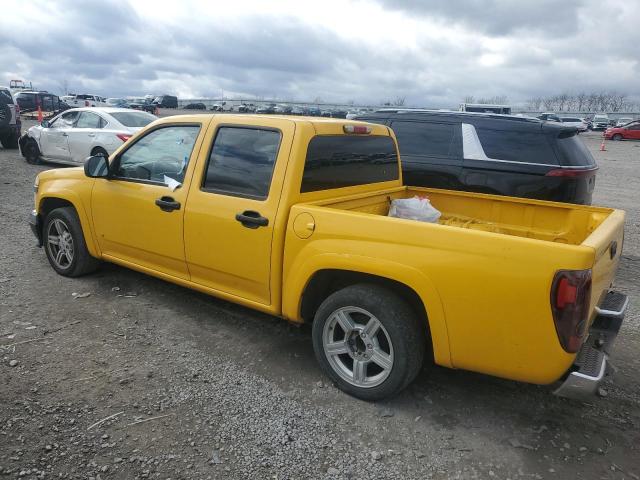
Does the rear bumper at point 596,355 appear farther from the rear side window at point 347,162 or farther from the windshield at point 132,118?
the windshield at point 132,118

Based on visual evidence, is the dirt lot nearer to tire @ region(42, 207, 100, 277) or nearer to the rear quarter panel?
the rear quarter panel

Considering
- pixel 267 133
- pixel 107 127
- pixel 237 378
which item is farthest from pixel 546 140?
pixel 107 127

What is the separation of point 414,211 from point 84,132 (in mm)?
9644

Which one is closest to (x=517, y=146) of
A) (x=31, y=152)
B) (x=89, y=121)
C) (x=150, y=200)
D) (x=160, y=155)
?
(x=160, y=155)

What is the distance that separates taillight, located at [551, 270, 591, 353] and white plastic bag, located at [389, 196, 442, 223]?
1823 millimetres

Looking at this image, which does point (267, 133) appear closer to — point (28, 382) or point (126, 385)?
point (126, 385)

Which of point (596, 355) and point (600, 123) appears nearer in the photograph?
point (596, 355)

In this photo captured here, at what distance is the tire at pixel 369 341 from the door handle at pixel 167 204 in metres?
1.46

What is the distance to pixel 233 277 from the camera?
147 inches

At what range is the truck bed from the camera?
3.96 meters

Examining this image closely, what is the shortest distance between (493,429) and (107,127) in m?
A: 10.5

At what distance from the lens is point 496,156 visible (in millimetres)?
5949

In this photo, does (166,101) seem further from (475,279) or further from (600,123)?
(475,279)

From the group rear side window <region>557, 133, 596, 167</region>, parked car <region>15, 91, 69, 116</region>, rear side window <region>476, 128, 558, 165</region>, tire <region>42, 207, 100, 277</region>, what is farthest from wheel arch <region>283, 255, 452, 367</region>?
parked car <region>15, 91, 69, 116</region>
